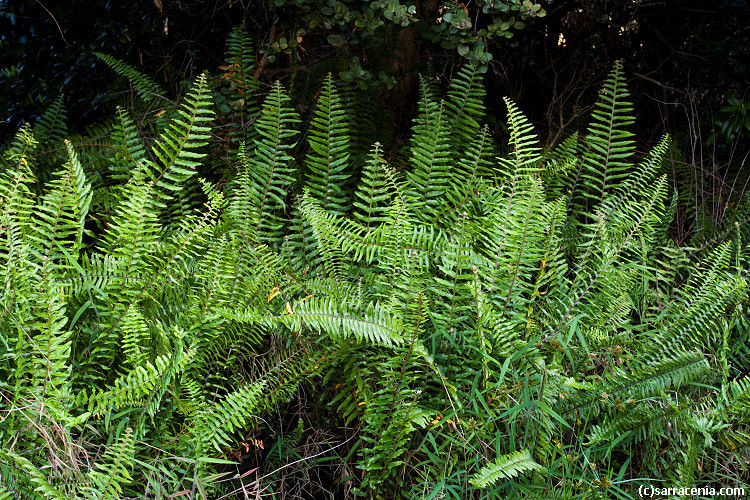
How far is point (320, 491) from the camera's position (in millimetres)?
2334

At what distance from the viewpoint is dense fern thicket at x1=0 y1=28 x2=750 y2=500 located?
205cm

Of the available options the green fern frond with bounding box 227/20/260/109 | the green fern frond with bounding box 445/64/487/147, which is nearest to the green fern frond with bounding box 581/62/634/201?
the green fern frond with bounding box 445/64/487/147

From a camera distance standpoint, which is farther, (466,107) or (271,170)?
(466,107)

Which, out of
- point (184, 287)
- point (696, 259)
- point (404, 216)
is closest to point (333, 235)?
point (404, 216)

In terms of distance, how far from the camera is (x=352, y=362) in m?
2.35

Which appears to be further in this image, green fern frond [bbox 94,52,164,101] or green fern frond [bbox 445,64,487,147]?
green fern frond [bbox 94,52,164,101]

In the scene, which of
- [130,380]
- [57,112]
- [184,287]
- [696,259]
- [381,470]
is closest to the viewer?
[130,380]

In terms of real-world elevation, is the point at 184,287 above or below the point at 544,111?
below

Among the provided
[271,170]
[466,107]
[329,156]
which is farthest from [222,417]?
[466,107]

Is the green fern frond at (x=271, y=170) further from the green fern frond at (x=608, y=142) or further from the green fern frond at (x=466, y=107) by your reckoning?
the green fern frond at (x=608, y=142)

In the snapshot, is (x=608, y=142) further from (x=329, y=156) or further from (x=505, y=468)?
(x=505, y=468)

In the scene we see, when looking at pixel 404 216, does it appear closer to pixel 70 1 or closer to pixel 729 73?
pixel 729 73

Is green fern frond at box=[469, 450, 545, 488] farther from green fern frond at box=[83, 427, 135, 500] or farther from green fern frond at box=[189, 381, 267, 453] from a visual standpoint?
green fern frond at box=[83, 427, 135, 500]

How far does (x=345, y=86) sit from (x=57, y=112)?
1.66 m
